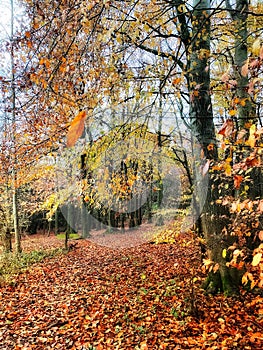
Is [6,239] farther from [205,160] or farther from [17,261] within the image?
[205,160]

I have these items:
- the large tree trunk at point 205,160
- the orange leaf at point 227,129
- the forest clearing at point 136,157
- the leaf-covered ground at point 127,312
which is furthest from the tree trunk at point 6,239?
the orange leaf at point 227,129

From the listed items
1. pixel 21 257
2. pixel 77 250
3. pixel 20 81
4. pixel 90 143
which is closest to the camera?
pixel 20 81

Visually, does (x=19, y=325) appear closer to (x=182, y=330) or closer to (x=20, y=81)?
(x=182, y=330)

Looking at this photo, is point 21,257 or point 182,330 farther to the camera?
point 21,257

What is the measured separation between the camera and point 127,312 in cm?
475

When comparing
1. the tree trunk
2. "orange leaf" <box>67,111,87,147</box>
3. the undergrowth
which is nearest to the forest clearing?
the undergrowth

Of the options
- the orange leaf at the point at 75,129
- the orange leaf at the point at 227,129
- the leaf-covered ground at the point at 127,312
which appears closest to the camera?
the orange leaf at the point at 75,129

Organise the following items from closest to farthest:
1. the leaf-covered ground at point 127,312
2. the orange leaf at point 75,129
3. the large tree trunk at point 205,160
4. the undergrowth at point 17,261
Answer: the orange leaf at point 75,129, the leaf-covered ground at point 127,312, the large tree trunk at point 205,160, the undergrowth at point 17,261

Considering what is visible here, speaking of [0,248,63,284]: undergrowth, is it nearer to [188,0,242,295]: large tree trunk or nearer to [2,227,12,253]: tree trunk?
[2,227,12,253]: tree trunk

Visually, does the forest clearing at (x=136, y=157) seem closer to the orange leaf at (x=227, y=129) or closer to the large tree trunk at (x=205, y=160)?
the large tree trunk at (x=205, y=160)

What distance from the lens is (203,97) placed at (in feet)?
14.4

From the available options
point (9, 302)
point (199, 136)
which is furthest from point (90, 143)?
point (9, 302)

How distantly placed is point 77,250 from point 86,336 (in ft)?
23.7

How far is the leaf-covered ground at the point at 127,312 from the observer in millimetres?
3775
